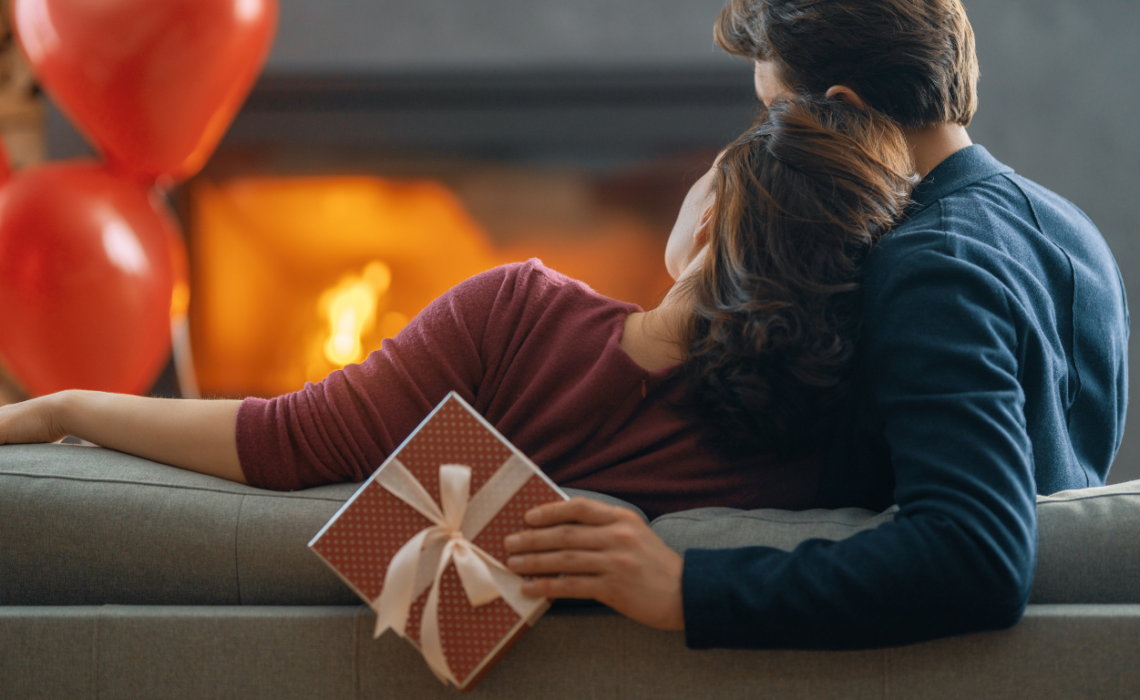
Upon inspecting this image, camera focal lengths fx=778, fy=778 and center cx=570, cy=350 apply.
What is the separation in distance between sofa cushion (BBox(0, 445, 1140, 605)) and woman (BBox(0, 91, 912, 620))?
0.24ft

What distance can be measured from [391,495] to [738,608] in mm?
243

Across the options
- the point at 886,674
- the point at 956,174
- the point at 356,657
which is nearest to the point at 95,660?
the point at 356,657

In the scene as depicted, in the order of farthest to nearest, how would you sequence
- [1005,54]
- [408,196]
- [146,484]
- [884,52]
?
[408,196] < [1005,54] < [884,52] < [146,484]

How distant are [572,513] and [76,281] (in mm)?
1405

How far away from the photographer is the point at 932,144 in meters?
0.79

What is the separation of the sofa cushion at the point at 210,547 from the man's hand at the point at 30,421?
0.38 feet

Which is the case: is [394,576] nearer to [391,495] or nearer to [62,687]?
[391,495]

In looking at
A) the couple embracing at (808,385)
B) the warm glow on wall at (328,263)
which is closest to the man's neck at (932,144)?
the couple embracing at (808,385)

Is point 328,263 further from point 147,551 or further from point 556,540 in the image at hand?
point 556,540

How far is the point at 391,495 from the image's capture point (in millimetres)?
527

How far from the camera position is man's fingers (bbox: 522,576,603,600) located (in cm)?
51

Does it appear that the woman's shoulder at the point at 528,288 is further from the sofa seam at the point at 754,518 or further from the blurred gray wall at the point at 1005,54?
the blurred gray wall at the point at 1005,54

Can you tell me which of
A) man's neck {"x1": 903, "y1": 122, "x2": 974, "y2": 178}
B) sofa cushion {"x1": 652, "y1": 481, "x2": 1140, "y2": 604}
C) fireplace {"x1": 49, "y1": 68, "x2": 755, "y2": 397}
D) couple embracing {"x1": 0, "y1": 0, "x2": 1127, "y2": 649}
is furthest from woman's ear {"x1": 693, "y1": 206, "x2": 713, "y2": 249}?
fireplace {"x1": 49, "y1": 68, "x2": 755, "y2": 397}

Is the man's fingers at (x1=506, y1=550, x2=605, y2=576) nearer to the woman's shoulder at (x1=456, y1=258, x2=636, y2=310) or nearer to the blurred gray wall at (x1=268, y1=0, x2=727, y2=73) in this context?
the woman's shoulder at (x1=456, y1=258, x2=636, y2=310)
